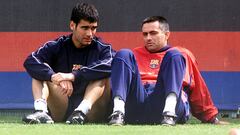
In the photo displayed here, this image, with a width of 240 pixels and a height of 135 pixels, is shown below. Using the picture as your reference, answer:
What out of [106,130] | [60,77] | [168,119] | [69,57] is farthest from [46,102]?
[168,119]

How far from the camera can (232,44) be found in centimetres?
577

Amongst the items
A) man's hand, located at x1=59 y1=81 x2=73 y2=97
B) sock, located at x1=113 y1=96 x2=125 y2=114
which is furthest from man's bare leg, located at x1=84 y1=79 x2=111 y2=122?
sock, located at x1=113 y1=96 x2=125 y2=114

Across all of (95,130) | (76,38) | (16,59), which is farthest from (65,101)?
(16,59)

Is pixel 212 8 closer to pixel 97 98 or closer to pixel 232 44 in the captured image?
pixel 232 44

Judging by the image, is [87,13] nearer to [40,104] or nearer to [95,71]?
[95,71]

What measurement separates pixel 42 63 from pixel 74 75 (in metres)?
0.22

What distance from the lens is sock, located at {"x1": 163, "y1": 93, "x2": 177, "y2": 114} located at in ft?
12.5

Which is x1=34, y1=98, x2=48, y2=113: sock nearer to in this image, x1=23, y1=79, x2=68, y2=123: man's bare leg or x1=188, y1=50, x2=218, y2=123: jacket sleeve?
x1=23, y1=79, x2=68, y2=123: man's bare leg

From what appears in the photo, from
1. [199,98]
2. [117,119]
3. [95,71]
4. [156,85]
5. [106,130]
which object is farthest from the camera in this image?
[199,98]

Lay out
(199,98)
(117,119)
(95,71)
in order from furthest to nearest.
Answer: (199,98), (95,71), (117,119)

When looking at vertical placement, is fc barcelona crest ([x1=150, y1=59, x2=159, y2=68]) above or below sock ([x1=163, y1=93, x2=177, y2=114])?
above

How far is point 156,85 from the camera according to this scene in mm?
3941

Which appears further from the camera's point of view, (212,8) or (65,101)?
(212,8)

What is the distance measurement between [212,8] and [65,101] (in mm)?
2029
